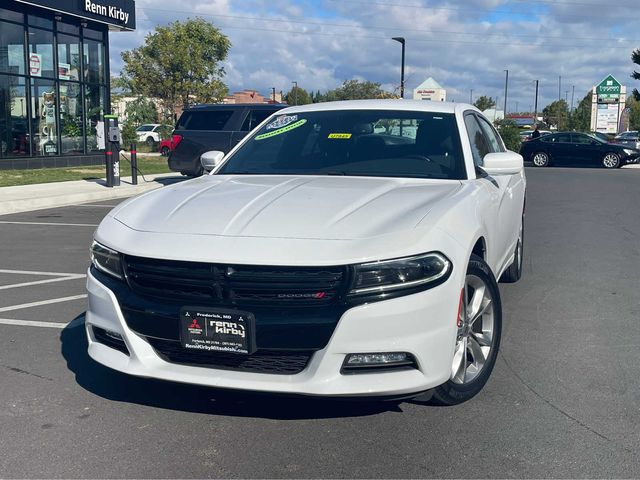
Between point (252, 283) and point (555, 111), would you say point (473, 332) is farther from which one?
point (555, 111)

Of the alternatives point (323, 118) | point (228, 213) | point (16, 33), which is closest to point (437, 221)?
point (228, 213)

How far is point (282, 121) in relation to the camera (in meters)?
5.36

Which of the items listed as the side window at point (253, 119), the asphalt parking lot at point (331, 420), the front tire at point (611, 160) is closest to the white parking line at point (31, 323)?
the asphalt parking lot at point (331, 420)

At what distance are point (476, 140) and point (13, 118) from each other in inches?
739

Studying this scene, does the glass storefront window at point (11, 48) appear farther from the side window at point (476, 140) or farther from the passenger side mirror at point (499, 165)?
the passenger side mirror at point (499, 165)

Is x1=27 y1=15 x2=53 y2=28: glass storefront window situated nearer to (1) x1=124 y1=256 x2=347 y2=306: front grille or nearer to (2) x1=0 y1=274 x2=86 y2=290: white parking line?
(2) x1=0 y1=274 x2=86 y2=290: white parking line

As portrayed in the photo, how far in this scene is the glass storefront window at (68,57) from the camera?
2256 cm

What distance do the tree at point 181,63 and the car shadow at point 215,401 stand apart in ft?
124

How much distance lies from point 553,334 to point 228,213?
105 inches

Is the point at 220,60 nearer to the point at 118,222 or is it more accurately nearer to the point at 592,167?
the point at 592,167

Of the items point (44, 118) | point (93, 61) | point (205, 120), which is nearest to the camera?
point (205, 120)

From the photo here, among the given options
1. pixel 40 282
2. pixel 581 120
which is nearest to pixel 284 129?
pixel 40 282

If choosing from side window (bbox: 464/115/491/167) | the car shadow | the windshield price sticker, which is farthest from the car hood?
the windshield price sticker

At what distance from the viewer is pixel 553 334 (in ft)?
16.6
